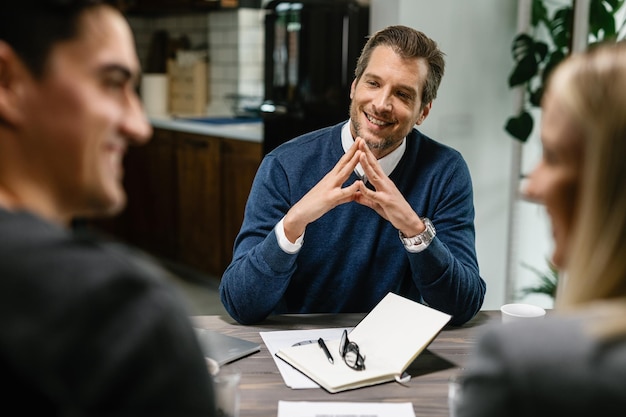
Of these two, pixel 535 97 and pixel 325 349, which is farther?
pixel 535 97

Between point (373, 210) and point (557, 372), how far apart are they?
1.17 meters

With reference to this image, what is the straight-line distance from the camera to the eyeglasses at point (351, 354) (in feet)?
4.13

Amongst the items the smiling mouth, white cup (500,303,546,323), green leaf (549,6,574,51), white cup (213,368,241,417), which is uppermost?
green leaf (549,6,574,51)

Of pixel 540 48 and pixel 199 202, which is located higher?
pixel 540 48

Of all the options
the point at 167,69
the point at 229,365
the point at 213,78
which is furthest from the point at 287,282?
the point at 167,69

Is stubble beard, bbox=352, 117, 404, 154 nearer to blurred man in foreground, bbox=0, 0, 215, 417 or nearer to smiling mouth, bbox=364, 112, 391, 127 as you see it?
smiling mouth, bbox=364, 112, 391, 127

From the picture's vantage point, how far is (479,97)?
10.7 ft

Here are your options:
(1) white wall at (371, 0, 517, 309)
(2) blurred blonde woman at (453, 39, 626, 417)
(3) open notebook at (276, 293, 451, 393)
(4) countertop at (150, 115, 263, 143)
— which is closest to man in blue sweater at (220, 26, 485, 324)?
(3) open notebook at (276, 293, 451, 393)

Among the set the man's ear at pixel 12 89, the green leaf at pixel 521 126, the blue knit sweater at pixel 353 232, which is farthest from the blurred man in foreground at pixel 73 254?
the green leaf at pixel 521 126

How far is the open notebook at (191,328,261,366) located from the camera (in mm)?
1322

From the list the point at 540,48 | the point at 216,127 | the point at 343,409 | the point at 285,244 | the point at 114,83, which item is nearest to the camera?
the point at 114,83

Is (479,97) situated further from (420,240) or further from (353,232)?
(420,240)

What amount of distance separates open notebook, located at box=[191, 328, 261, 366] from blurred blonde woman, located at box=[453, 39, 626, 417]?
0.63m

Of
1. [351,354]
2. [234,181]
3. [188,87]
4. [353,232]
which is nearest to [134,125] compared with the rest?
[351,354]
